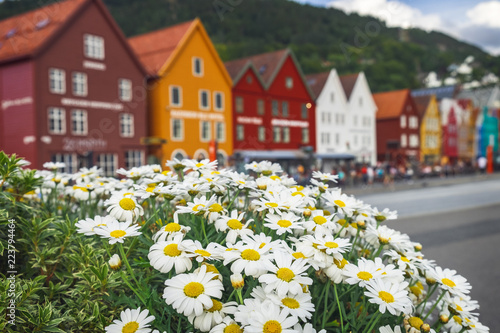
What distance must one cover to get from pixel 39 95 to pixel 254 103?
61.4 ft

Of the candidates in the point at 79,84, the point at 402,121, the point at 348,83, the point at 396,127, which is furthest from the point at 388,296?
the point at 402,121

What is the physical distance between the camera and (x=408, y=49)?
1570 inches

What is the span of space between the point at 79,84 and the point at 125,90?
11.1ft

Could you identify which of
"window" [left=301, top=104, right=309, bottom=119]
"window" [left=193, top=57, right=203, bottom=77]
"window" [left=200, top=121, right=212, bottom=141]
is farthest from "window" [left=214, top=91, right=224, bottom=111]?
"window" [left=301, top=104, right=309, bottom=119]

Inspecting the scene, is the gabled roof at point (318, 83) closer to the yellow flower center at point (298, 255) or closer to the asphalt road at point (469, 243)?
the asphalt road at point (469, 243)

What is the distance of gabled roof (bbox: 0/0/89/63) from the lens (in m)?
28.2

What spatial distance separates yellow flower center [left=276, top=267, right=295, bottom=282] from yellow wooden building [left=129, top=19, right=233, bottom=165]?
3246 centimetres

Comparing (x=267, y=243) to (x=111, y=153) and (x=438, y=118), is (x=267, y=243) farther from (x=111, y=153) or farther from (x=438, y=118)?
(x=438, y=118)

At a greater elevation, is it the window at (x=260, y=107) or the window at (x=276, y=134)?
the window at (x=260, y=107)

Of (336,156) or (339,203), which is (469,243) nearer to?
(339,203)

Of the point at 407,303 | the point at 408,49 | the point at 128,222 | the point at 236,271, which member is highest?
the point at 408,49

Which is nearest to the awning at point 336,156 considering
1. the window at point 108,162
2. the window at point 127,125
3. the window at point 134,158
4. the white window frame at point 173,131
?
the white window frame at point 173,131

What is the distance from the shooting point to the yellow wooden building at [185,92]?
3519 centimetres

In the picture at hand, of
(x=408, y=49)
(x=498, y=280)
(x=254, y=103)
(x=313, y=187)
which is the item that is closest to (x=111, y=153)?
(x=254, y=103)
